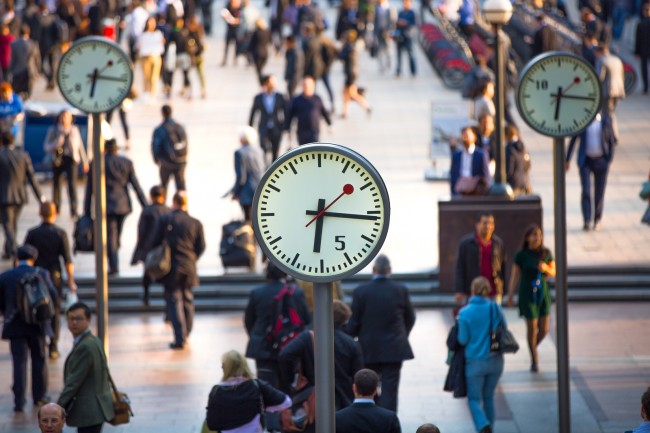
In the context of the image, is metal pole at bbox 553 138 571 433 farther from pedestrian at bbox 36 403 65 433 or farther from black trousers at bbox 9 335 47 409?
black trousers at bbox 9 335 47 409

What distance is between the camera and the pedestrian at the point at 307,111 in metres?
23.8

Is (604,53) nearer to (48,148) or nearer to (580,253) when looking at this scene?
(580,253)

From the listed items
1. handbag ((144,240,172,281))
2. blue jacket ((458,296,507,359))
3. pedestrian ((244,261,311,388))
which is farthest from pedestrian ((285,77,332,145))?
blue jacket ((458,296,507,359))

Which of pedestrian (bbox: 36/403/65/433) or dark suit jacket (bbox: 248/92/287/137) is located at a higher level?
dark suit jacket (bbox: 248/92/287/137)

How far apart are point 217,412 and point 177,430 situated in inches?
131

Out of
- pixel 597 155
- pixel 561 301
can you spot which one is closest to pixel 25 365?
pixel 561 301

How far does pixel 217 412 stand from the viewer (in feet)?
34.7

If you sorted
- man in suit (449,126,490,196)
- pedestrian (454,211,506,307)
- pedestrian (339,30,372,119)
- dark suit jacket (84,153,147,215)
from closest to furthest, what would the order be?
pedestrian (454,211,506,307), dark suit jacket (84,153,147,215), man in suit (449,126,490,196), pedestrian (339,30,372,119)

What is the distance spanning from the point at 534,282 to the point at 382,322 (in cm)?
247

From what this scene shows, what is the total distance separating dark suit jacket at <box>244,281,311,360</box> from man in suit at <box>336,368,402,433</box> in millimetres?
3773

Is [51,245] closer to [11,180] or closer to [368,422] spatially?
[11,180]

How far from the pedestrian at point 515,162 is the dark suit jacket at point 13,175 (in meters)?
6.01

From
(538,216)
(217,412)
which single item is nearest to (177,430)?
(217,412)

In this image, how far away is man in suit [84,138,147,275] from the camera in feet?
62.8
